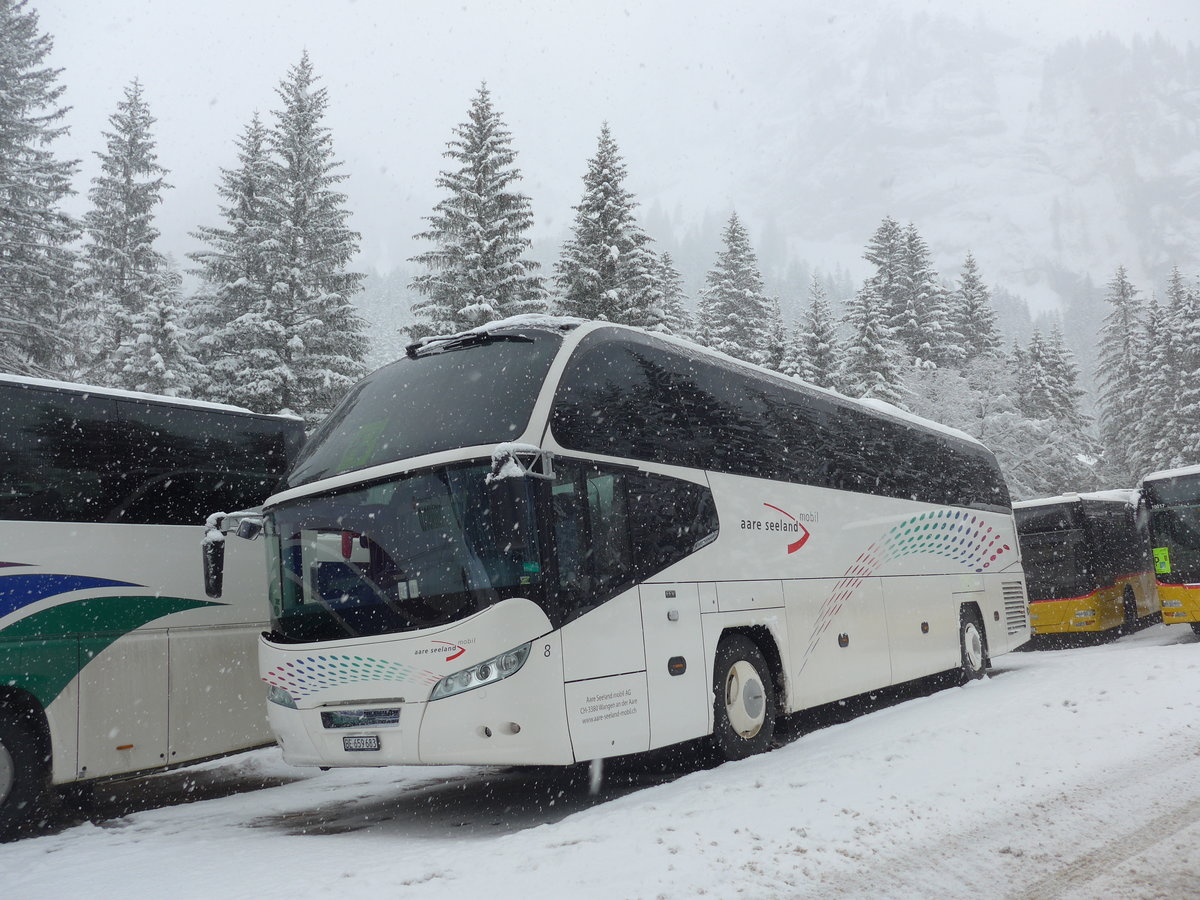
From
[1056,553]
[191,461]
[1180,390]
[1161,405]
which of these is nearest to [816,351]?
[1056,553]

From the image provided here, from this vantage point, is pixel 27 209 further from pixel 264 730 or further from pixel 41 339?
pixel 264 730

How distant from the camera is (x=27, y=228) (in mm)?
26047

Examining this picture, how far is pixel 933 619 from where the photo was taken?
13.5m

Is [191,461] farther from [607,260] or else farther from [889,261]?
[889,261]

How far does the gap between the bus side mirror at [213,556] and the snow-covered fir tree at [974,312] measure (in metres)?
51.5

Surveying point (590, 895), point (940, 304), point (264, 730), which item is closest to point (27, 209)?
point (264, 730)

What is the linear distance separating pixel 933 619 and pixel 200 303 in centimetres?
2465

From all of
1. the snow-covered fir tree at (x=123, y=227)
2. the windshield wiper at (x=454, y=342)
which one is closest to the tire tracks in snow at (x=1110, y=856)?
the windshield wiper at (x=454, y=342)

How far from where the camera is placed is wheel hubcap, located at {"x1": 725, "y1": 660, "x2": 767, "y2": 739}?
8.78m

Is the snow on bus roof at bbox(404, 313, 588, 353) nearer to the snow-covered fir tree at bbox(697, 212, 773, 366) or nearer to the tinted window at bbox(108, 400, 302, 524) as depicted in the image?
the tinted window at bbox(108, 400, 302, 524)

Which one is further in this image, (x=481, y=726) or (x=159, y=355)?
(x=159, y=355)

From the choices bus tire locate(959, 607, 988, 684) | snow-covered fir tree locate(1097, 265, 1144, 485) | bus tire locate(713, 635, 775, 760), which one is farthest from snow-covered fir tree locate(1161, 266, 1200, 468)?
bus tire locate(713, 635, 775, 760)

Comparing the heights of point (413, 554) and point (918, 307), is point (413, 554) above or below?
below

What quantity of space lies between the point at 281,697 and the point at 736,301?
40.8 metres
